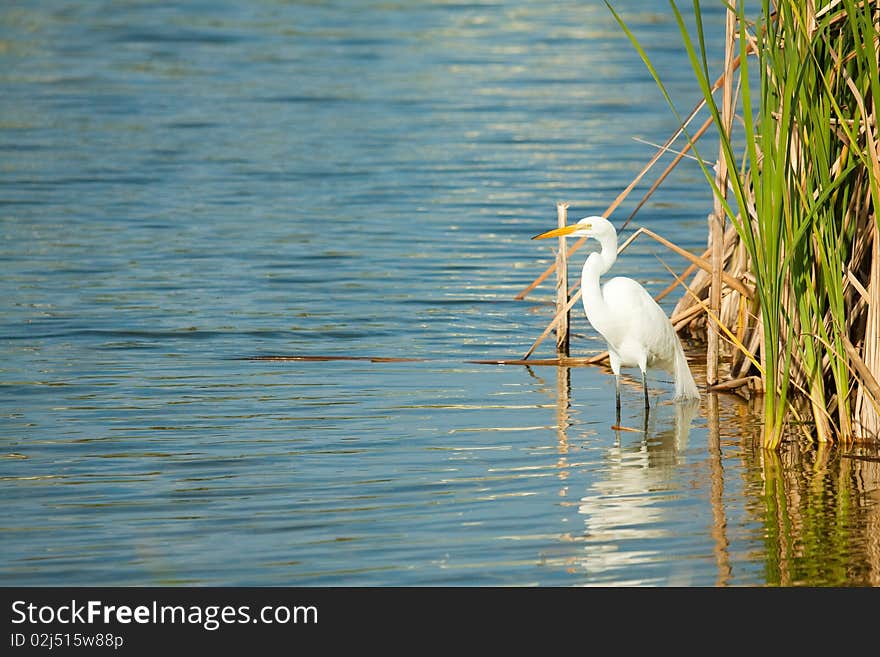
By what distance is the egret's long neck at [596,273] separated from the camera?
867 centimetres

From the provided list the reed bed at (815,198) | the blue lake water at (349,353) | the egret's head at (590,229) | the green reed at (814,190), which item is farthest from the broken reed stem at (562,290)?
the green reed at (814,190)

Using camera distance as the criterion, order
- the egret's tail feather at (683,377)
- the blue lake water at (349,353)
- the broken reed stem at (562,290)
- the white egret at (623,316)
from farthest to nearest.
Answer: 1. the broken reed stem at (562,290)
2. the egret's tail feather at (683,377)
3. the white egret at (623,316)
4. the blue lake water at (349,353)

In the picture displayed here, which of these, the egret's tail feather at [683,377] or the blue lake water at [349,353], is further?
the egret's tail feather at [683,377]

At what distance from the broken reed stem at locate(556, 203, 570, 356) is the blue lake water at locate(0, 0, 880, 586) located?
1.28 feet

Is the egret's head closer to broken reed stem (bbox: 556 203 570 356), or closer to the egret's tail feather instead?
the egret's tail feather

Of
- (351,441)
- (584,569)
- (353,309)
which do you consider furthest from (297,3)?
(584,569)

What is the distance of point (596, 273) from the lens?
870 cm

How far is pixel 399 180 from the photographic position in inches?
645

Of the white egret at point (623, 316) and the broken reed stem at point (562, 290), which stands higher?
the broken reed stem at point (562, 290)

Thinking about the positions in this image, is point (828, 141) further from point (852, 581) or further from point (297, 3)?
point (297, 3)

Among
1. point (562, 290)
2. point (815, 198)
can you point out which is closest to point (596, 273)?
point (562, 290)

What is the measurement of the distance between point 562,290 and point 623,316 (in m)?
1.45

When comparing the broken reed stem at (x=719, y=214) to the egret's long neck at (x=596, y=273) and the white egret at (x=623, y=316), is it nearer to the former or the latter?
the white egret at (x=623, y=316)

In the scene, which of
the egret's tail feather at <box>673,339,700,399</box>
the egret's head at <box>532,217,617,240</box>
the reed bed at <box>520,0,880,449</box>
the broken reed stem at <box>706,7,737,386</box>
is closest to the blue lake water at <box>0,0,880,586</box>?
the egret's tail feather at <box>673,339,700,399</box>
